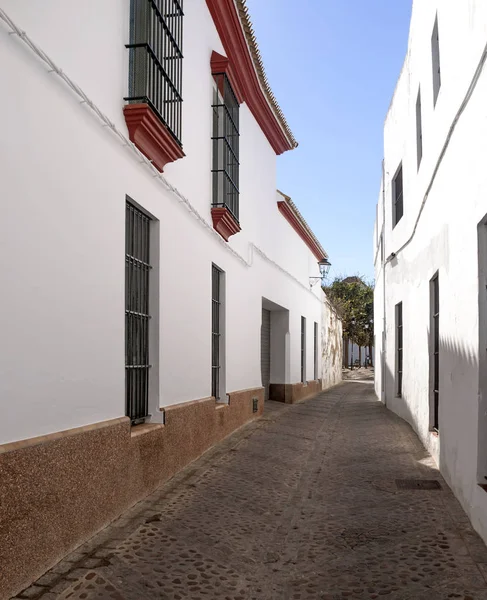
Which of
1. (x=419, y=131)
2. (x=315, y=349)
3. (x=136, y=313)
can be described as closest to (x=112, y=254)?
(x=136, y=313)

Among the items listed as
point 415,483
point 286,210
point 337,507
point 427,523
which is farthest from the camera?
point 286,210

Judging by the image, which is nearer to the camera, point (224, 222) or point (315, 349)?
point (224, 222)

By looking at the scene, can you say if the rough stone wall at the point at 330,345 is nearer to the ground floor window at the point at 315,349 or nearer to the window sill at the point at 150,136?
the ground floor window at the point at 315,349

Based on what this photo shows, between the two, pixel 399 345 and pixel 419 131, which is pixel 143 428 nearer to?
pixel 419 131

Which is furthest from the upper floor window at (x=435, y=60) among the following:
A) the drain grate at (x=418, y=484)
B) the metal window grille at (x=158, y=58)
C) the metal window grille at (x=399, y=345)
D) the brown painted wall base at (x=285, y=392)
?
the brown painted wall base at (x=285, y=392)

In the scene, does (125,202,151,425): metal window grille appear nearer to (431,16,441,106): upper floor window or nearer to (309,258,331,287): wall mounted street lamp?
(431,16,441,106): upper floor window

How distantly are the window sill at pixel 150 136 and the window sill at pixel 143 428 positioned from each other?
2.31 meters

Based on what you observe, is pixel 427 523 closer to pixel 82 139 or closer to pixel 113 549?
pixel 113 549

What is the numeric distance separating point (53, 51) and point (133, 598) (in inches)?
122

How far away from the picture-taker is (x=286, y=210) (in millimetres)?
14047

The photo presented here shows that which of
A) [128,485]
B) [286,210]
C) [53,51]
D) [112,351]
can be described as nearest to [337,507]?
[128,485]

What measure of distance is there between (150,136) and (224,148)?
322 cm

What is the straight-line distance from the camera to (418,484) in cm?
586

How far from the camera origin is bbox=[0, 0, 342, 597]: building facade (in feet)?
11.1
